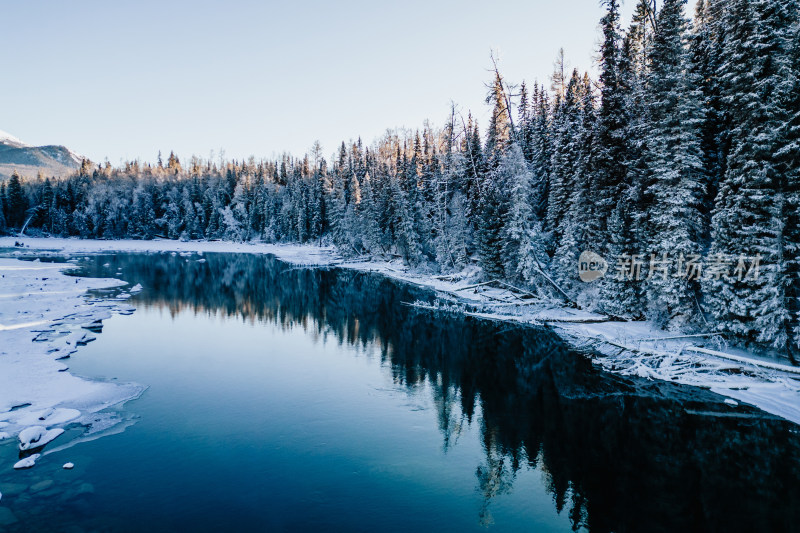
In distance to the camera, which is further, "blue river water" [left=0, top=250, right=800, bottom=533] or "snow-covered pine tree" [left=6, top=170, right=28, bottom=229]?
"snow-covered pine tree" [left=6, top=170, right=28, bottom=229]

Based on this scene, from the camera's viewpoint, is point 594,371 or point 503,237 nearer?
point 594,371

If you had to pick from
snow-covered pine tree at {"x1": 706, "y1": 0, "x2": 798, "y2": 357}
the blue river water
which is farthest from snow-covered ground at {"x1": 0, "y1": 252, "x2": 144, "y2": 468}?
snow-covered pine tree at {"x1": 706, "y1": 0, "x2": 798, "y2": 357}

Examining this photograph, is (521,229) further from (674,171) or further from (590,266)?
(674,171)

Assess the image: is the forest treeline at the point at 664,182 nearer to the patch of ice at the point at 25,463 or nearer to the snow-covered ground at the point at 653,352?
the snow-covered ground at the point at 653,352

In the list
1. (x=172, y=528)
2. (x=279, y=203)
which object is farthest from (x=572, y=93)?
(x=279, y=203)

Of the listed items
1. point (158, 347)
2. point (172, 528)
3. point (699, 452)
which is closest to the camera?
point (172, 528)

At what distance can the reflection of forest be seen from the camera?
12039mm

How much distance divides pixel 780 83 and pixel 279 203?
365 feet

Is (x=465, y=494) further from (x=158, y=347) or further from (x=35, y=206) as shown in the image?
(x=35, y=206)

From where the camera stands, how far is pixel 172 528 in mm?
10320

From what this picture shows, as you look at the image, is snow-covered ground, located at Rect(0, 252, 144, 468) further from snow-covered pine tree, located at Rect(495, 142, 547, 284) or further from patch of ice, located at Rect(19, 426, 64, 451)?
snow-covered pine tree, located at Rect(495, 142, 547, 284)

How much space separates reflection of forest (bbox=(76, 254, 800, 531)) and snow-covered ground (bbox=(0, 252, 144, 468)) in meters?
12.7

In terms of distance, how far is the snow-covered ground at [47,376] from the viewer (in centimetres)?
1462

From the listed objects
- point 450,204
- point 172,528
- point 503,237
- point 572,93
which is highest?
point 572,93
